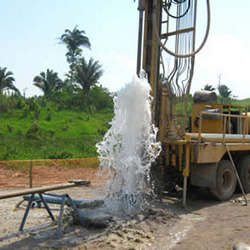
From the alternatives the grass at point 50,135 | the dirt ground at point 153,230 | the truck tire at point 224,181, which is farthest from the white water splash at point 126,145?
the grass at point 50,135

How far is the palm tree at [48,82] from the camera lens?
33188mm

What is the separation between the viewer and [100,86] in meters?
33.5

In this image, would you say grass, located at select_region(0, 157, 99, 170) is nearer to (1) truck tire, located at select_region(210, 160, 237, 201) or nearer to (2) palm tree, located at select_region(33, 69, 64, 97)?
(1) truck tire, located at select_region(210, 160, 237, 201)

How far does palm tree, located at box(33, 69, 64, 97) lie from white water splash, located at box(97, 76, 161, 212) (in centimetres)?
2749

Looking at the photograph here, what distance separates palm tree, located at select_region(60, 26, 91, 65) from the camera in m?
37.8

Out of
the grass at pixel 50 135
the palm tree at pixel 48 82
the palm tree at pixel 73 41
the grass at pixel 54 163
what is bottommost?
the grass at pixel 54 163

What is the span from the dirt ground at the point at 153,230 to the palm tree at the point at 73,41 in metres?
32.4

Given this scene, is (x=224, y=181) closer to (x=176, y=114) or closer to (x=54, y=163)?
(x=176, y=114)

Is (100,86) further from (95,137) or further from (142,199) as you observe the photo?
(142,199)

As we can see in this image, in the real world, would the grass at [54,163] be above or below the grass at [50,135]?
below

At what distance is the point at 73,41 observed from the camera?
3791 cm

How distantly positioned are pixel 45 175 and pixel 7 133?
29.4ft

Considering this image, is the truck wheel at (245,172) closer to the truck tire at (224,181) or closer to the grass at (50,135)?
the truck tire at (224,181)

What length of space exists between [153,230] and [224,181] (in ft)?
11.0
